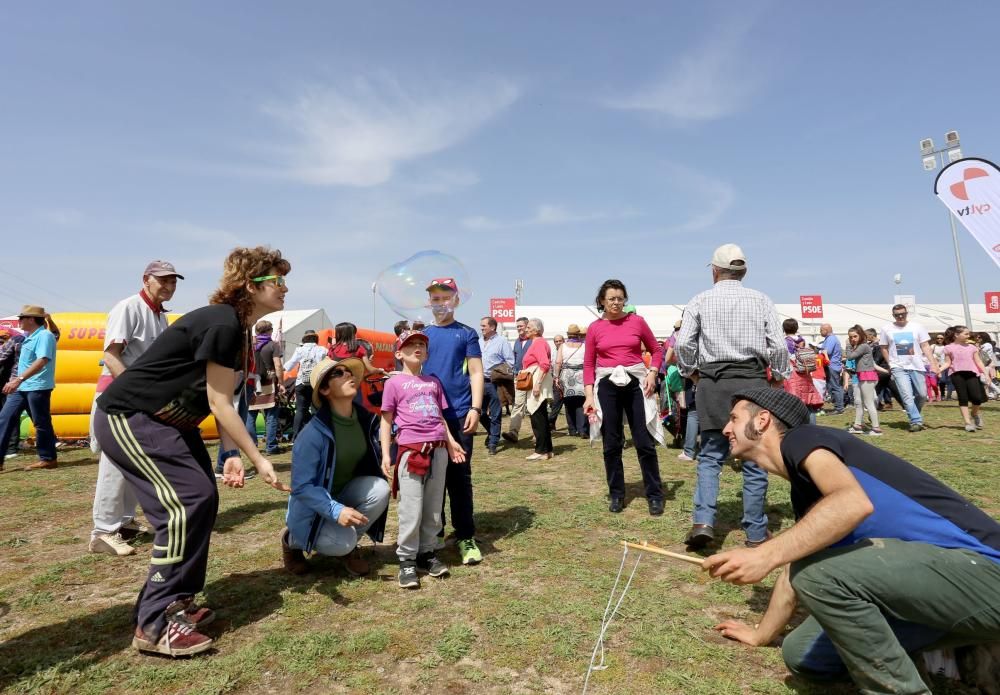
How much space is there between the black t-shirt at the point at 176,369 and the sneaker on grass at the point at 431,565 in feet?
5.95

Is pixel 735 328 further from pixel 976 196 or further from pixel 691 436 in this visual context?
pixel 976 196

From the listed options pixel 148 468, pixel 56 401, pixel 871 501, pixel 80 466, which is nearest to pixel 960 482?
pixel 871 501

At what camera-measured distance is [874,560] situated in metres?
2.01

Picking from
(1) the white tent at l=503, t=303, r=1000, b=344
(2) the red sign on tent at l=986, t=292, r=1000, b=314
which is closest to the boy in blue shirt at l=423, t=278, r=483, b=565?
(1) the white tent at l=503, t=303, r=1000, b=344

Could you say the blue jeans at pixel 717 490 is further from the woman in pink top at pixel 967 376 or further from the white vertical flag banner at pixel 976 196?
the woman in pink top at pixel 967 376

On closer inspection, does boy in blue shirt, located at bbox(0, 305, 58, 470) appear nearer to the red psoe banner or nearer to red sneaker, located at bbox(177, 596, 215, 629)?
red sneaker, located at bbox(177, 596, 215, 629)

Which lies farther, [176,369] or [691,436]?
[691,436]

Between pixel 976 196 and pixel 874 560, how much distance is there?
643 centimetres

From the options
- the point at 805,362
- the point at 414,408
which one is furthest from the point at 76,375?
the point at 805,362

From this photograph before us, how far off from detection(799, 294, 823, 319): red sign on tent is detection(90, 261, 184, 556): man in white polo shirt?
29340 millimetres

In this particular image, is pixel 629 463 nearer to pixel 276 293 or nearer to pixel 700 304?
pixel 700 304

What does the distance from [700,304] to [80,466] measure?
885 cm

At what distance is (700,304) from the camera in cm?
421

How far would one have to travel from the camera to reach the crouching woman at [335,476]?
3.48 meters
